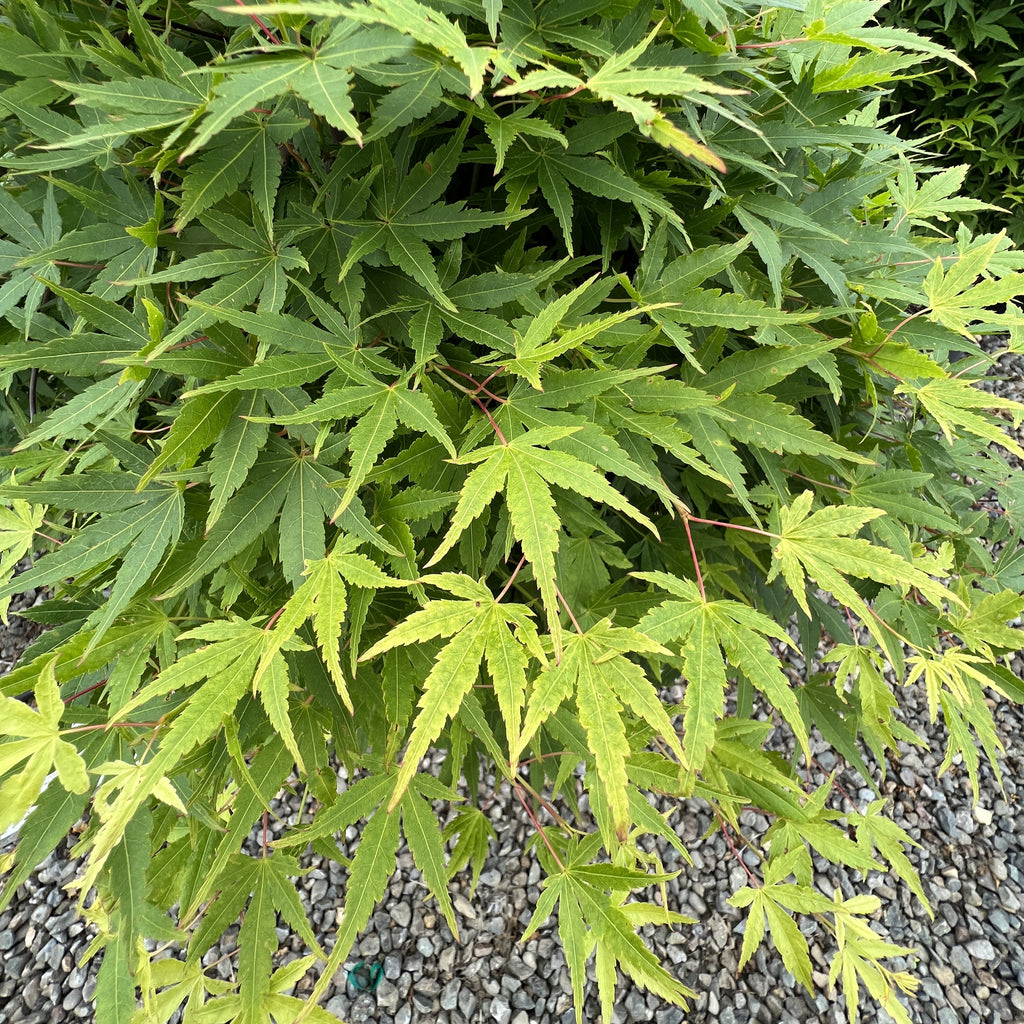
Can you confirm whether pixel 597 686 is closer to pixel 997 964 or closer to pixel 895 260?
pixel 895 260

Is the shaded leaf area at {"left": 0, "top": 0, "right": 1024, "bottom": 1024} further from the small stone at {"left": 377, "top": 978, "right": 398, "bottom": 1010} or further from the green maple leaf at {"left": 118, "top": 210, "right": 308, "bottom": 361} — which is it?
the small stone at {"left": 377, "top": 978, "right": 398, "bottom": 1010}

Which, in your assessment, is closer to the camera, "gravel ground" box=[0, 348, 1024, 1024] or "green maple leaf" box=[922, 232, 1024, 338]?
"green maple leaf" box=[922, 232, 1024, 338]

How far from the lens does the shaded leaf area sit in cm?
78

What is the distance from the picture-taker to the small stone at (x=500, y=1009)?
5.82 ft

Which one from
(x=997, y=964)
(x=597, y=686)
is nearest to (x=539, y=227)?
(x=597, y=686)

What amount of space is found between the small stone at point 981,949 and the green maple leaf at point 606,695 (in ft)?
6.08

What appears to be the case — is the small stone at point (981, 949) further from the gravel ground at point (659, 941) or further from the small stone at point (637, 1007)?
the small stone at point (637, 1007)

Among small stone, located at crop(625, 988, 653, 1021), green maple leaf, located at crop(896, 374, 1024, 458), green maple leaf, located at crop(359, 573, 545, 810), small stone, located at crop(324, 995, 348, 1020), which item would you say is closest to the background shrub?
green maple leaf, located at crop(896, 374, 1024, 458)

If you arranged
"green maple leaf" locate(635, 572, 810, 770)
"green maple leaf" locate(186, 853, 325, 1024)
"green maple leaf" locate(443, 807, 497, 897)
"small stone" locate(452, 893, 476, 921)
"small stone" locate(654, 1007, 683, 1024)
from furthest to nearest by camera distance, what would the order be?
"small stone" locate(452, 893, 476, 921) < "small stone" locate(654, 1007, 683, 1024) < "green maple leaf" locate(443, 807, 497, 897) < "green maple leaf" locate(186, 853, 325, 1024) < "green maple leaf" locate(635, 572, 810, 770)

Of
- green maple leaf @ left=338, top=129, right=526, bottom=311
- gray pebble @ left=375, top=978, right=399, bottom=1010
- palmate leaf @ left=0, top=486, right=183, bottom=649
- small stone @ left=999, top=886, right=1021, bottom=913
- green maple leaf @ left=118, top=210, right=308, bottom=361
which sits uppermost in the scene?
green maple leaf @ left=338, top=129, right=526, bottom=311

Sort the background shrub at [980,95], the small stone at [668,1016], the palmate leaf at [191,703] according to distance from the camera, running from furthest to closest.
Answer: the background shrub at [980,95], the small stone at [668,1016], the palmate leaf at [191,703]

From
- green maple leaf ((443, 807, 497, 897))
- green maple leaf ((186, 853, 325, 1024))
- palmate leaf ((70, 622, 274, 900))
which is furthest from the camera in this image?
green maple leaf ((443, 807, 497, 897))

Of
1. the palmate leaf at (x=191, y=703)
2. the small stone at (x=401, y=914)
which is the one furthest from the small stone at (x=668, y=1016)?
the palmate leaf at (x=191, y=703)

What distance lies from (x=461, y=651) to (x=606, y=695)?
178 millimetres
